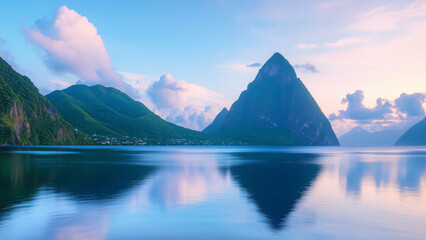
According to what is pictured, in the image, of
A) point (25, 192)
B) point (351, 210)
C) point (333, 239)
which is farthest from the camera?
point (25, 192)

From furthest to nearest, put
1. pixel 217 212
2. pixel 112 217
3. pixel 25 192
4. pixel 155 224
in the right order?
pixel 25 192
pixel 217 212
pixel 112 217
pixel 155 224

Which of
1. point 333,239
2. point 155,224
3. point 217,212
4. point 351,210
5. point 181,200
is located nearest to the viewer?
point 333,239

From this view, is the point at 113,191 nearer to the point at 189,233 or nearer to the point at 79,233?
the point at 79,233

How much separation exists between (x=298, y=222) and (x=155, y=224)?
36.1 feet

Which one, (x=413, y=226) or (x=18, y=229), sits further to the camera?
(x=413, y=226)

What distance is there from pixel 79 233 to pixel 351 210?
2416 cm

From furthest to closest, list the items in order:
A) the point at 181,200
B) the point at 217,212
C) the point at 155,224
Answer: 1. the point at 181,200
2. the point at 217,212
3. the point at 155,224

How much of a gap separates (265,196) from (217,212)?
33.7 ft

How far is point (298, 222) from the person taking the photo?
23719 millimetres

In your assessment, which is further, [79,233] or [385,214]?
[385,214]

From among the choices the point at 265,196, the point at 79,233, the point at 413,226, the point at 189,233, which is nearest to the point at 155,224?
the point at 189,233

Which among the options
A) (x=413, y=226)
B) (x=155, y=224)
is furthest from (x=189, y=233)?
(x=413, y=226)

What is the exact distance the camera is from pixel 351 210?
1161 inches

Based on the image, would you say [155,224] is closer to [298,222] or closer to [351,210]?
[298,222]
